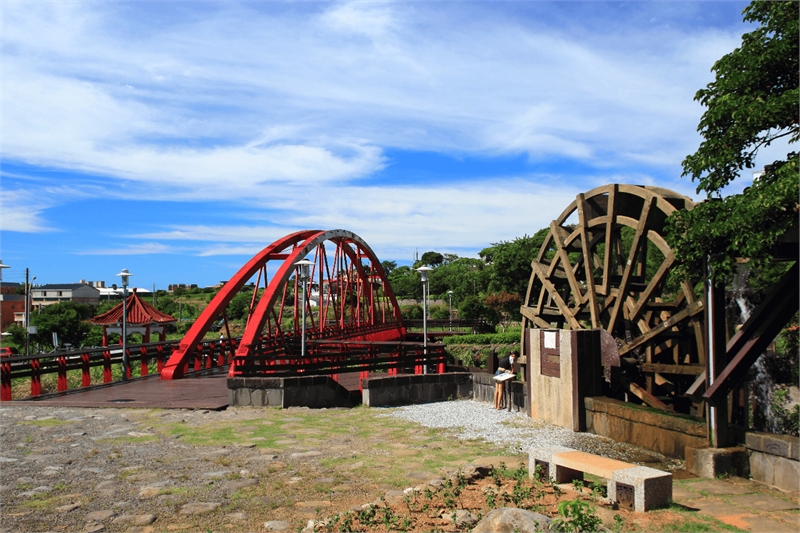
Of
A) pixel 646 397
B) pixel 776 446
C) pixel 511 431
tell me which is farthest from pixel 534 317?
pixel 776 446

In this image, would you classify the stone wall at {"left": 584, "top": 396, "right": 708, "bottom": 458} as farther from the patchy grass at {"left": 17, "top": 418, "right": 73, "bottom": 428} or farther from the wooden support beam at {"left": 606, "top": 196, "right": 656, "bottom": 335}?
the patchy grass at {"left": 17, "top": 418, "right": 73, "bottom": 428}

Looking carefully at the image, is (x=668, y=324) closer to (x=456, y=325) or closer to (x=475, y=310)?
(x=475, y=310)

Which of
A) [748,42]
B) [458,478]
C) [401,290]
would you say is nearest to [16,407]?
[458,478]

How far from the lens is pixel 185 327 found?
2660 inches

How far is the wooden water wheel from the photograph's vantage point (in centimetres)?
1227

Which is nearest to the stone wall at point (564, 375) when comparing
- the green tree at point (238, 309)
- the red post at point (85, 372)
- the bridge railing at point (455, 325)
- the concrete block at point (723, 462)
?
the concrete block at point (723, 462)

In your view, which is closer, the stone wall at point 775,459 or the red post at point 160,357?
the stone wall at point 775,459

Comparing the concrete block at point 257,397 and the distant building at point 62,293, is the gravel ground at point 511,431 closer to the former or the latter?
the concrete block at point 257,397

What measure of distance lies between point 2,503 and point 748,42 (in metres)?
9.47

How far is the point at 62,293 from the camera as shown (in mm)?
107625

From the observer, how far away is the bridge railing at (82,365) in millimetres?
14422

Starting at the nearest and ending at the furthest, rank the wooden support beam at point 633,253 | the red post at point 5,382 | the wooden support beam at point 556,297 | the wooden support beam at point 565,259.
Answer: the wooden support beam at point 633,253, the red post at point 5,382, the wooden support beam at point 565,259, the wooden support beam at point 556,297

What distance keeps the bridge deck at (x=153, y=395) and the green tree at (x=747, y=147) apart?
31.3ft

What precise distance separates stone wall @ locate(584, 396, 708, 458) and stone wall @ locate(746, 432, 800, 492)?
661 millimetres
